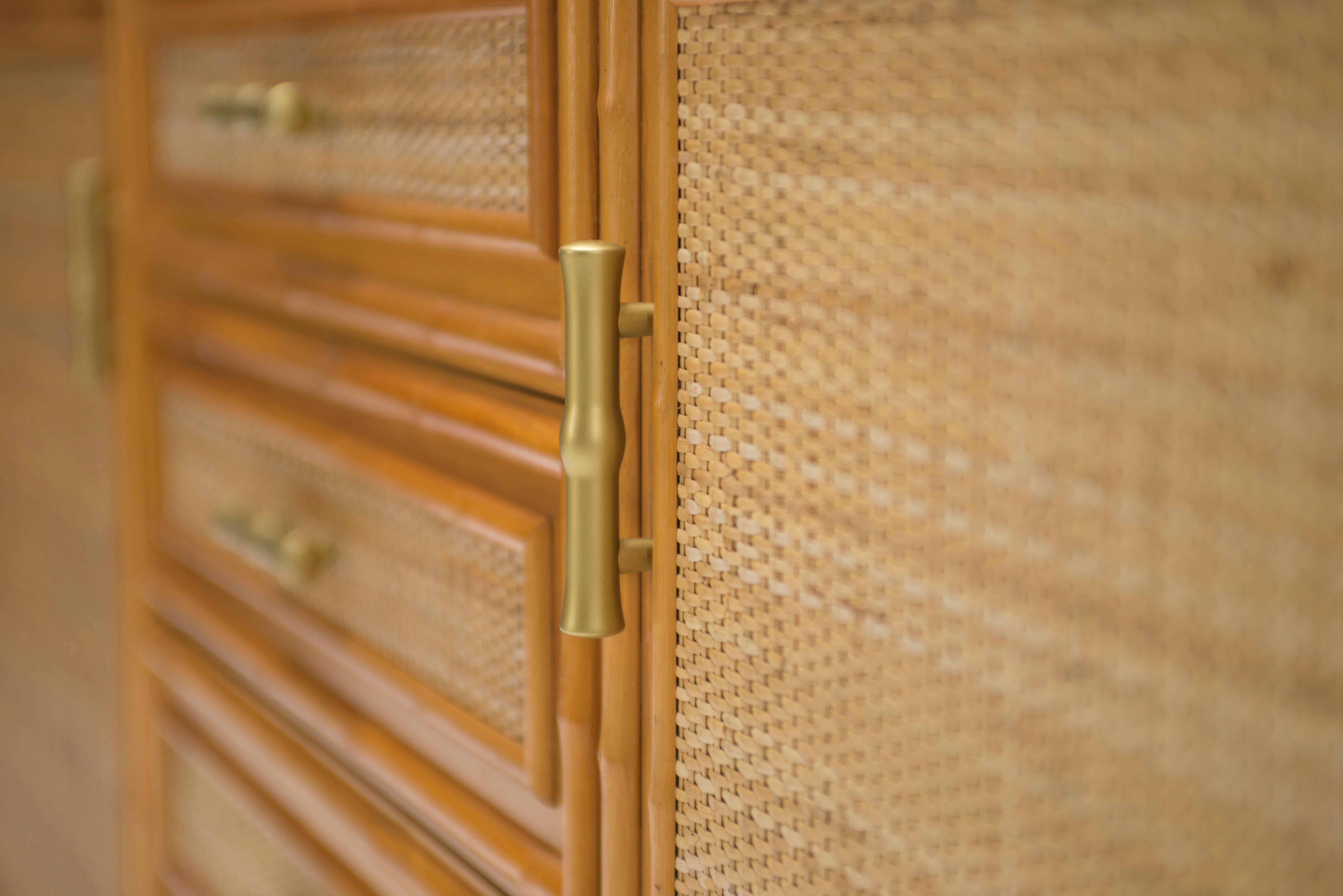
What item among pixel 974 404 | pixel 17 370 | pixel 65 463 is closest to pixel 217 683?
pixel 65 463

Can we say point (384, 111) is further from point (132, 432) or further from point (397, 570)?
point (132, 432)

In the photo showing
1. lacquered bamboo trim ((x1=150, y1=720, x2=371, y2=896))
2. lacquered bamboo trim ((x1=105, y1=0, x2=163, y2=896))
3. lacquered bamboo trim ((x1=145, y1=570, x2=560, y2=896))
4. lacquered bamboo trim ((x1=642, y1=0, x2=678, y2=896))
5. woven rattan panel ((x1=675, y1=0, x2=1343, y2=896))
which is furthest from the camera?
lacquered bamboo trim ((x1=105, y1=0, x2=163, y2=896))

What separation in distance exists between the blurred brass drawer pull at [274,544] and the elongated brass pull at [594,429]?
0.23 metres

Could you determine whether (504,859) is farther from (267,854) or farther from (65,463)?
(65,463)

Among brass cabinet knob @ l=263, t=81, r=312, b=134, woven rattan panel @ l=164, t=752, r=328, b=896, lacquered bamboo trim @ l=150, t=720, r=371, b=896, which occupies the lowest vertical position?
woven rattan panel @ l=164, t=752, r=328, b=896

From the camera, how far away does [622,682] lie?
15.8 inches

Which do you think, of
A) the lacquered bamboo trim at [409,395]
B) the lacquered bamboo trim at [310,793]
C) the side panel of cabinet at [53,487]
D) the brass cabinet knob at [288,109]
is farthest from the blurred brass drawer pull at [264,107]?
the lacquered bamboo trim at [310,793]

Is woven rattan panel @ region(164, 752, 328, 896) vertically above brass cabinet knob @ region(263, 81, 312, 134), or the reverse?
brass cabinet knob @ region(263, 81, 312, 134)

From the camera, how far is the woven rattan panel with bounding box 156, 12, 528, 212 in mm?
430

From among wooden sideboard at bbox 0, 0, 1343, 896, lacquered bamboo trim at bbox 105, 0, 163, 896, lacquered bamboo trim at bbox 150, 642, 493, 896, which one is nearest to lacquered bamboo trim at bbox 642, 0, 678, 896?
wooden sideboard at bbox 0, 0, 1343, 896

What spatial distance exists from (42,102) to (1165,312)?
0.79m

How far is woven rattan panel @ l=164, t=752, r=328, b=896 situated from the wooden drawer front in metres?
0.13

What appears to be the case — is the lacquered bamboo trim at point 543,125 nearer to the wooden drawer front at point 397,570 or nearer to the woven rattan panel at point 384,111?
the woven rattan panel at point 384,111

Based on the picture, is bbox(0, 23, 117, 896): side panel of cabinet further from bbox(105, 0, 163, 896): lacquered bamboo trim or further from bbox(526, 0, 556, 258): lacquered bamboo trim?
bbox(526, 0, 556, 258): lacquered bamboo trim
